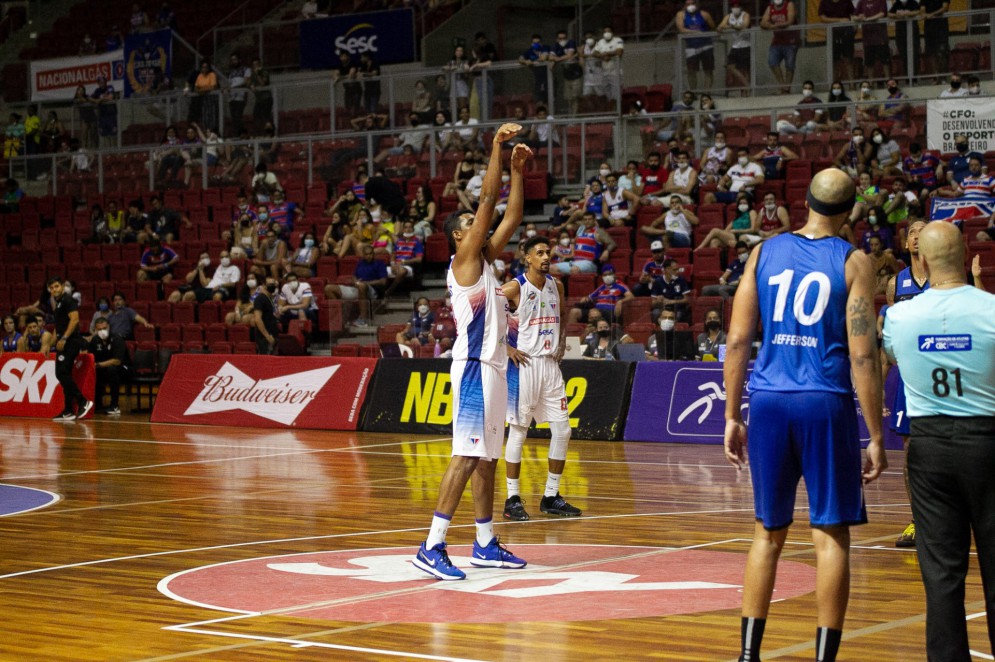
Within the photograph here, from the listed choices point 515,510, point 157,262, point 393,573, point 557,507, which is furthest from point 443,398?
point 393,573

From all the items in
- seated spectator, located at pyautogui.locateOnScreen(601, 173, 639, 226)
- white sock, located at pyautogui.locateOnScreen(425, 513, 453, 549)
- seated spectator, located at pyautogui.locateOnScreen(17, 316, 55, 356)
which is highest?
seated spectator, located at pyautogui.locateOnScreen(601, 173, 639, 226)

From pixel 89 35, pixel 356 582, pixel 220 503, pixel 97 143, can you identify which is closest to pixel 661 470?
pixel 220 503

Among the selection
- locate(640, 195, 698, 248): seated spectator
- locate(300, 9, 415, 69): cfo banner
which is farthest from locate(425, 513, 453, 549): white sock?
locate(300, 9, 415, 69): cfo banner

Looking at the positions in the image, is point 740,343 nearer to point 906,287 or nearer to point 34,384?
point 906,287

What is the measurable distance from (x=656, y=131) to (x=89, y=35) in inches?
787

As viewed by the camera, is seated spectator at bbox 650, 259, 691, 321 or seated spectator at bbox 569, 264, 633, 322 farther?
seated spectator at bbox 650, 259, 691, 321

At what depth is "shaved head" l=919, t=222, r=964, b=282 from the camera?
18.9 ft

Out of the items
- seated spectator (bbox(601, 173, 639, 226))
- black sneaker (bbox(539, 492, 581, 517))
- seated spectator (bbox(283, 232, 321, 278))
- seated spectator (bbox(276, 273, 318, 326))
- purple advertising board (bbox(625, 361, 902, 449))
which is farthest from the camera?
A: seated spectator (bbox(283, 232, 321, 278))

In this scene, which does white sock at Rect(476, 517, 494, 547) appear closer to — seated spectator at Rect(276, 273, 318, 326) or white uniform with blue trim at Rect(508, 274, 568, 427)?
white uniform with blue trim at Rect(508, 274, 568, 427)

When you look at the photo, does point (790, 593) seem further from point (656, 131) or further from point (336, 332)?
point (656, 131)

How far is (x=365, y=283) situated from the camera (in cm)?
2431

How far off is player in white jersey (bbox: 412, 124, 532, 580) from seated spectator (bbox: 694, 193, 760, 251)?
531 inches

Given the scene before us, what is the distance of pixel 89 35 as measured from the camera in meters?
38.8

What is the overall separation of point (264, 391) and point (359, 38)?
13012mm
